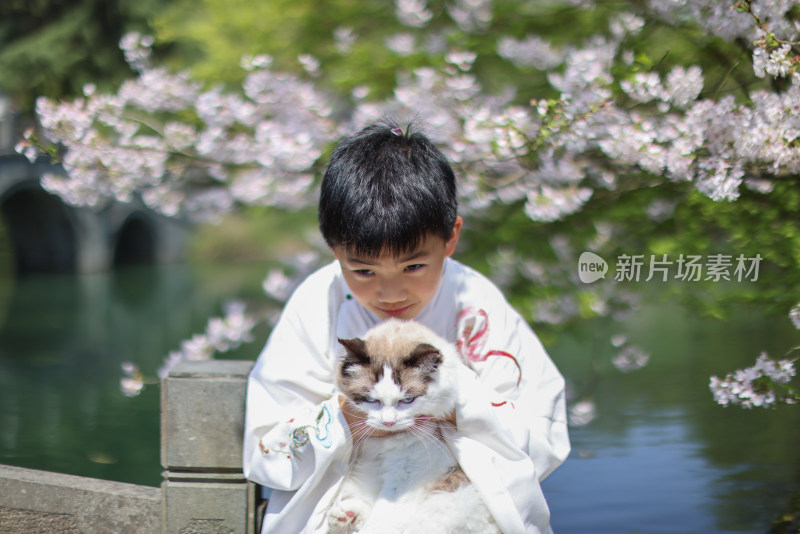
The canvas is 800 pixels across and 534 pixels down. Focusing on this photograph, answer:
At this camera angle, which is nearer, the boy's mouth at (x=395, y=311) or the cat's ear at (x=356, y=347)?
the cat's ear at (x=356, y=347)

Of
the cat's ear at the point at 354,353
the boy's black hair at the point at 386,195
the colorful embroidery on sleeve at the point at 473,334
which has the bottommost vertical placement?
the cat's ear at the point at 354,353

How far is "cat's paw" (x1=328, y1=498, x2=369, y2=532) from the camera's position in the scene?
6.44 ft

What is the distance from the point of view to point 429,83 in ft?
15.3

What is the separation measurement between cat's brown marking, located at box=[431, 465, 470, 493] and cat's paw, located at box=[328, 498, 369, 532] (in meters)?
0.21

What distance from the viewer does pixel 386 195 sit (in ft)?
6.73

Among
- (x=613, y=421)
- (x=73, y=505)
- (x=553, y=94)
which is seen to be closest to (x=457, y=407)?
(x=73, y=505)

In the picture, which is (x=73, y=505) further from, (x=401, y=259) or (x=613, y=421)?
(x=613, y=421)

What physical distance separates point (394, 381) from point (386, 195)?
21.6 inches

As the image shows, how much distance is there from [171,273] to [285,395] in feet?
71.3

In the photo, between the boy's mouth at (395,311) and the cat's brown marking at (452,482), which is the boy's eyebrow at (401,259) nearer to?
the boy's mouth at (395,311)

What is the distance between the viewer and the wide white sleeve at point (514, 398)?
6.57ft

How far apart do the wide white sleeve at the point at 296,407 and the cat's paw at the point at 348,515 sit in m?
0.11

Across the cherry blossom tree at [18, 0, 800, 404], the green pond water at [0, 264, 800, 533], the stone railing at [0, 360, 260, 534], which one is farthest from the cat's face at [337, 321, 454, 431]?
the green pond water at [0, 264, 800, 533]

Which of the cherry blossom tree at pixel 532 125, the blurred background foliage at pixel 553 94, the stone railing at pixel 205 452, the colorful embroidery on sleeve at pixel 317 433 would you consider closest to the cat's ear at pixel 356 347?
the colorful embroidery on sleeve at pixel 317 433
